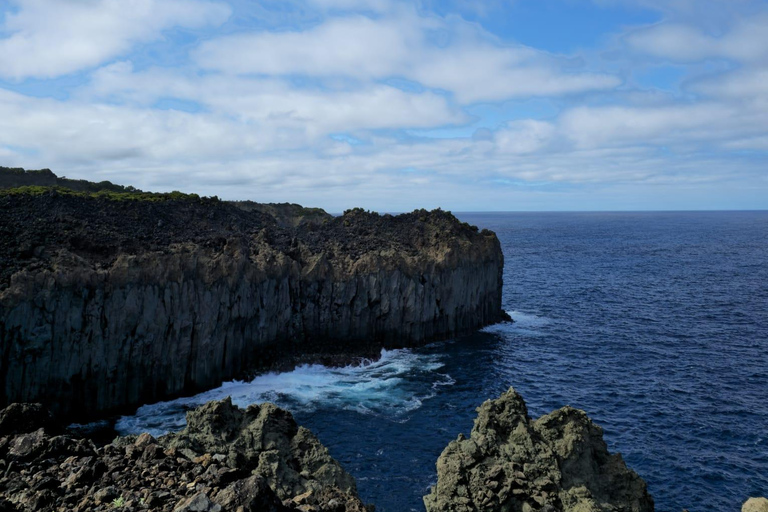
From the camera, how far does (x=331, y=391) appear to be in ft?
180

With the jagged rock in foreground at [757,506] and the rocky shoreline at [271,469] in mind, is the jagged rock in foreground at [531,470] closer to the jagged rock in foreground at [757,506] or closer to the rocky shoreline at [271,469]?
the rocky shoreline at [271,469]

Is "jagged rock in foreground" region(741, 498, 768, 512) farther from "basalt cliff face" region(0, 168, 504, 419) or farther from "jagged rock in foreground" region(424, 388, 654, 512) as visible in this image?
"basalt cliff face" region(0, 168, 504, 419)

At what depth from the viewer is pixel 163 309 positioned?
50.7m

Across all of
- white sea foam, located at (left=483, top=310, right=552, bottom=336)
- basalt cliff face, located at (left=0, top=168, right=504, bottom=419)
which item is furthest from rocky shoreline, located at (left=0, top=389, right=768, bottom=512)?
white sea foam, located at (left=483, top=310, right=552, bottom=336)

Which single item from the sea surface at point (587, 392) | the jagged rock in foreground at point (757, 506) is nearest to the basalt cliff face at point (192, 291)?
the sea surface at point (587, 392)

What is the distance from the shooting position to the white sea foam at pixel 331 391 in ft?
156

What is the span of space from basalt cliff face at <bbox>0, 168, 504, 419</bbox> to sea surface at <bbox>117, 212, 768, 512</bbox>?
12.9ft

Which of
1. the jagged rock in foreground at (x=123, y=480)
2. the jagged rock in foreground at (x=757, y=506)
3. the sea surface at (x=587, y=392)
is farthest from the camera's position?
the sea surface at (x=587, y=392)

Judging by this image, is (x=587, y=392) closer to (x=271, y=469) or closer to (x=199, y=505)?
(x=271, y=469)

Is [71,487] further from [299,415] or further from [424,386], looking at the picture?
[424,386]

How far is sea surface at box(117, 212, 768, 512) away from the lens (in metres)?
38.9

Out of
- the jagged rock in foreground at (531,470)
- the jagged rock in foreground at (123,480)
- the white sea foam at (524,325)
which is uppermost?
the jagged rock in foreground at (123,480)

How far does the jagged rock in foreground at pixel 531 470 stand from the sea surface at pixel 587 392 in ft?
35.8

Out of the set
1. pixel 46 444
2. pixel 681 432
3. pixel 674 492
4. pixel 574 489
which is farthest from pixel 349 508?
pixel 681 432
